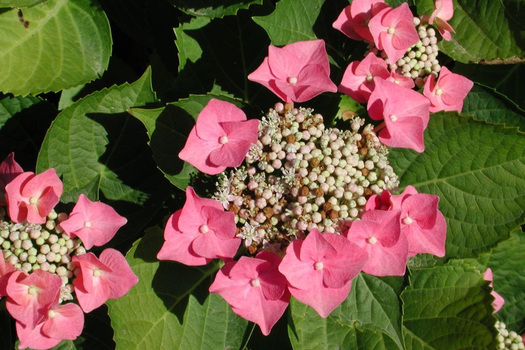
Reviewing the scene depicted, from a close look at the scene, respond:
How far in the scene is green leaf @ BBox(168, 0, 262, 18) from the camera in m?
1.68

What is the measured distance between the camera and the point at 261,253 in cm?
132

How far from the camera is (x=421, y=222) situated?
1347 millimetres

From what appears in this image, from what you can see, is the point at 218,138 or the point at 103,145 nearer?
the point at 218,138

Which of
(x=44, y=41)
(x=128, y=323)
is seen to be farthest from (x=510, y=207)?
(x=44, y=41)

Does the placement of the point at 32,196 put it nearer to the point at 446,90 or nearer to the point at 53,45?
the point at 53,45

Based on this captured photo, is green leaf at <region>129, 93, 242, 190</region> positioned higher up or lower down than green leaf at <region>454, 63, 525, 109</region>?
higher up

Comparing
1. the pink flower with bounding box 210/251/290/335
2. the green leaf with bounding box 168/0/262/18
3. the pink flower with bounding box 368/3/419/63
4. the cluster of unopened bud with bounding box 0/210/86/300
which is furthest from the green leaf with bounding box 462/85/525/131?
the cluster of unopened bud with bounding box 0/210/86/300

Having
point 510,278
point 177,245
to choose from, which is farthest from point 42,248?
point 510,278

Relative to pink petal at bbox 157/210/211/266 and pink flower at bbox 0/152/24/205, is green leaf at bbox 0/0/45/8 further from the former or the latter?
pink petal at bbox 157/210/211/266

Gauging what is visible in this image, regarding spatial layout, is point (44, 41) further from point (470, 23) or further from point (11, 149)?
point (470, 23)

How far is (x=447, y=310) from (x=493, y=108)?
1.95 feet

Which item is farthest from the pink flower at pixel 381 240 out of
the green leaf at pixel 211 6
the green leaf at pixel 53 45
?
the green leaf at pixel 53 45

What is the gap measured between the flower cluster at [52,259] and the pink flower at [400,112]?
66cm

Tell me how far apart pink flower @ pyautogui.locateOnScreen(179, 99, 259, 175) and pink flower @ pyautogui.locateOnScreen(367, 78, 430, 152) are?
0.30m
